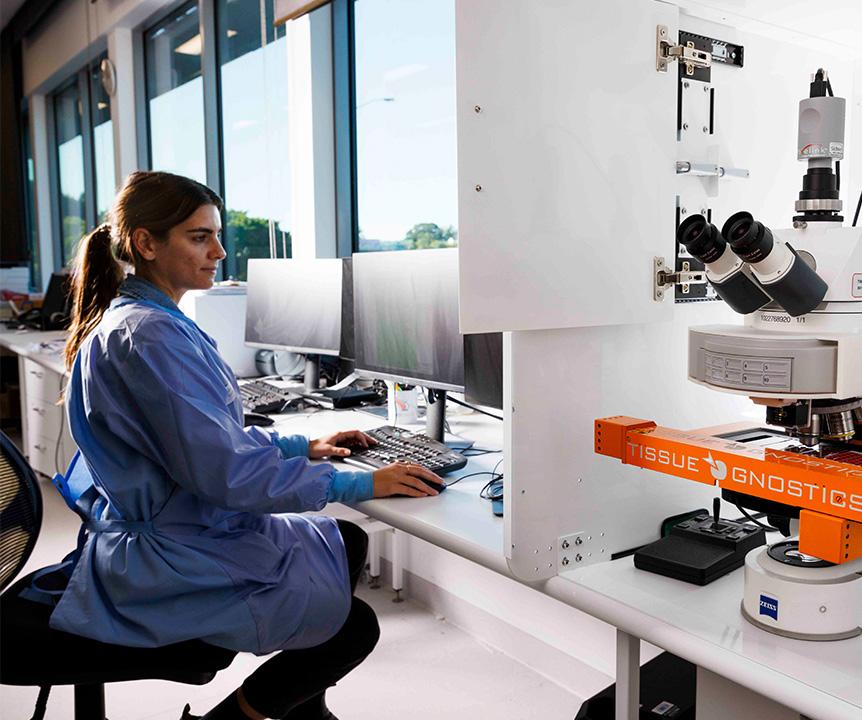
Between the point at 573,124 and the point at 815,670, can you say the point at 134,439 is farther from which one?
the point at 815,670

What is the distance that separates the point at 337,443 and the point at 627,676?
881mm

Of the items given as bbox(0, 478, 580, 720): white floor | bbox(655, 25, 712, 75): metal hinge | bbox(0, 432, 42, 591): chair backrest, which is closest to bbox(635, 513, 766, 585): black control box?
bbox(655, 25, 712, 75): metal hinge

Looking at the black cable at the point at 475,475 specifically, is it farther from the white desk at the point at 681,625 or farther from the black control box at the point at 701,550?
the black control box at the point at 701,550

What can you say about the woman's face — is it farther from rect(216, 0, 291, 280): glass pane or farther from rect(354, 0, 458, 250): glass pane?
rect(216, 0, 291, 280): glass pane

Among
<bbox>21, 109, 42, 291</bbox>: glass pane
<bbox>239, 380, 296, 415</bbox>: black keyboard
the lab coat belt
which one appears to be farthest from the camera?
<bbox>21, 109, 42, 291</bbox>: glass pane

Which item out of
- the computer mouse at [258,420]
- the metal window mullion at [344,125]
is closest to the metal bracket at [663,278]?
the computer mouse at [258,420]

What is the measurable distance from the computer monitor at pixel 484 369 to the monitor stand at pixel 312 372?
3.11 ft

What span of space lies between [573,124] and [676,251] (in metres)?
0.27

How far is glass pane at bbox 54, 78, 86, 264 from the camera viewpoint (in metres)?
7.00

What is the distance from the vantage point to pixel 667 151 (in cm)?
120

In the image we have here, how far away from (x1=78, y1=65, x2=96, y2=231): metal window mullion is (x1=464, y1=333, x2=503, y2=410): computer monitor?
5707 millimetres

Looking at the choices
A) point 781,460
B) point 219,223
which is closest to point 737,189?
point 781,460

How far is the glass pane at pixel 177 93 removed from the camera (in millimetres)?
4898

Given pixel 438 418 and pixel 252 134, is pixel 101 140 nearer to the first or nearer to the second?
pixel 252 134
